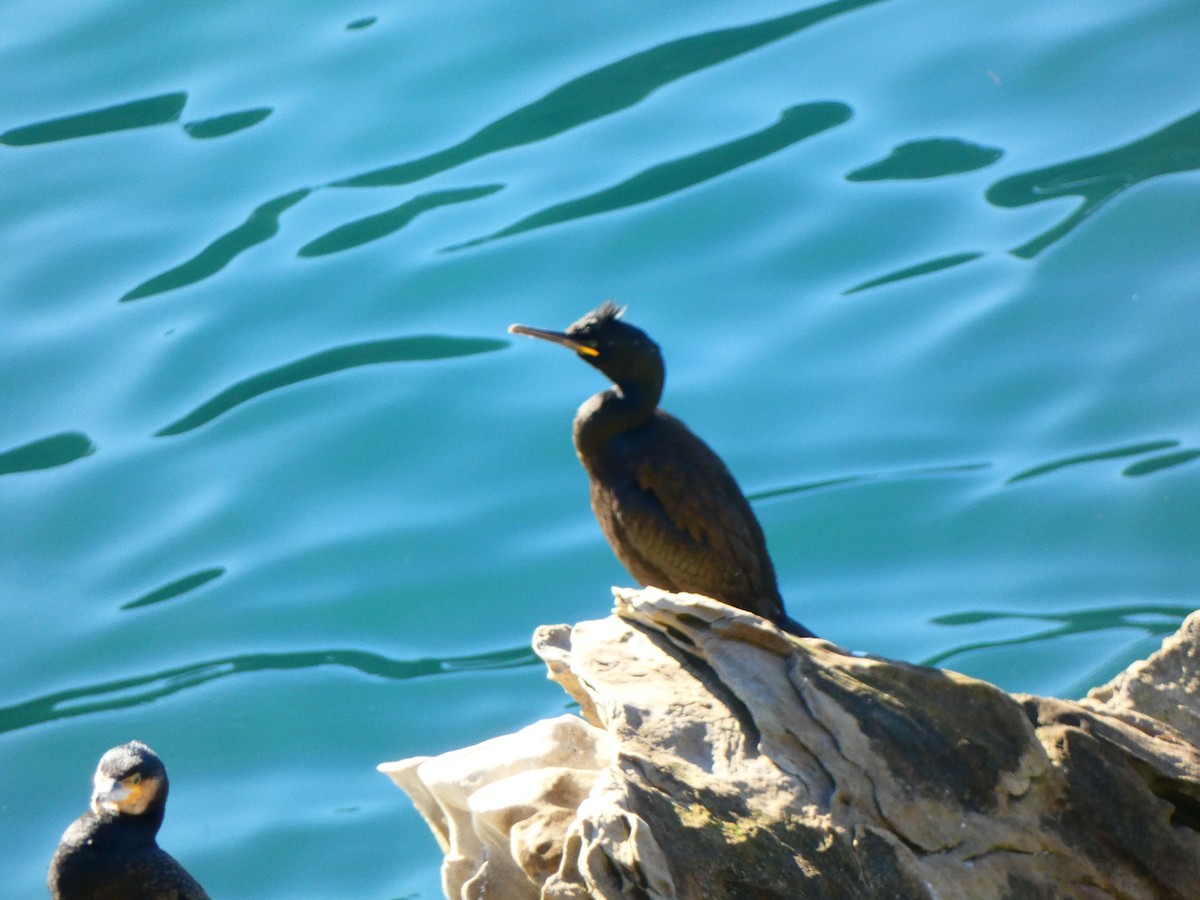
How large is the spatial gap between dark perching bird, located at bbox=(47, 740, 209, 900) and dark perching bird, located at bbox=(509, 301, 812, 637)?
1656 mm

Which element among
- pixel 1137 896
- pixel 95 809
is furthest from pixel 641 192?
pixel 1137 896

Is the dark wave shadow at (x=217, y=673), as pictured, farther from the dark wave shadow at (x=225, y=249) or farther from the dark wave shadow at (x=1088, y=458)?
the dark wave shadow at (x=225, y=249)

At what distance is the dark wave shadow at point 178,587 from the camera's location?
26.7ft

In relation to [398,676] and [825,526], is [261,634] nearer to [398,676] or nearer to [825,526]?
[398,676]

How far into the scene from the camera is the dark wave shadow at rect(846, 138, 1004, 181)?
962 cm

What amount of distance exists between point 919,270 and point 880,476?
1.53 m

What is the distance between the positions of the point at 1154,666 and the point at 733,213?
19.0ft

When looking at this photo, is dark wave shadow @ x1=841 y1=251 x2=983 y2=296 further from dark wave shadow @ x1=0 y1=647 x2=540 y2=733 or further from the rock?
the rock

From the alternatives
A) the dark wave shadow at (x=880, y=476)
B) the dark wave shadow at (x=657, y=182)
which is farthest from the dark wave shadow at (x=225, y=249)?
the dark wave shadow at (x=880, y=476)

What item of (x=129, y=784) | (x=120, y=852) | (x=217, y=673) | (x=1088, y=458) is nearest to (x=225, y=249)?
(x=217, y=673)

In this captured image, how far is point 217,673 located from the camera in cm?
781

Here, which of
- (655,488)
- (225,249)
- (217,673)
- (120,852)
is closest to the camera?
(120,852)

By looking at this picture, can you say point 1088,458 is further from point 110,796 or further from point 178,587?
point 110,796

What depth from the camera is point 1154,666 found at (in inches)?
166
